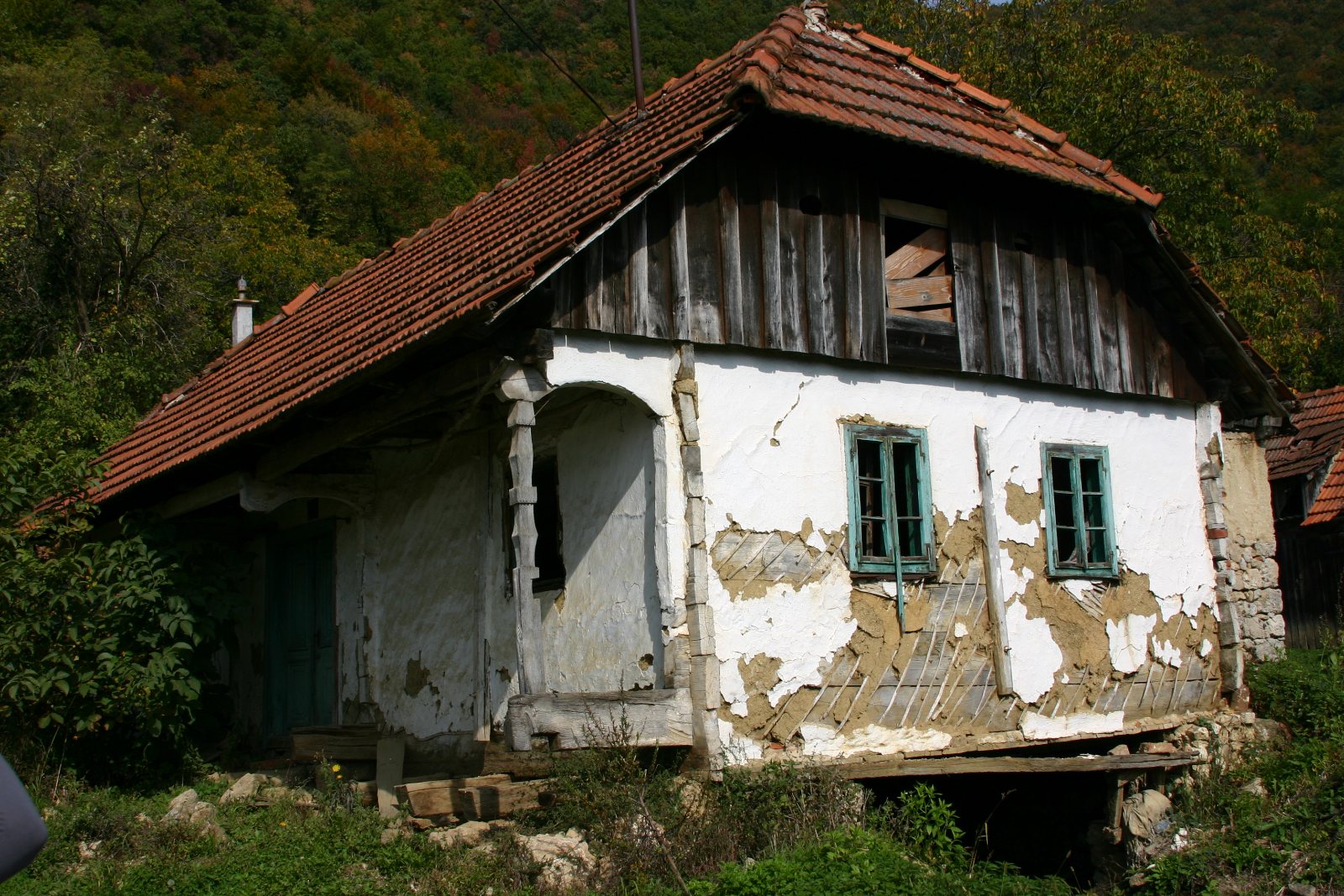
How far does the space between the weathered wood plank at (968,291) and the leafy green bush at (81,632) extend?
23.5 ft

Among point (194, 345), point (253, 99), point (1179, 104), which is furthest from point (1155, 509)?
point (253, 99)

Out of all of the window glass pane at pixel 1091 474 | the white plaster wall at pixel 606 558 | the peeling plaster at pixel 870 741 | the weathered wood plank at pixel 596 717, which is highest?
the window glass pane at pixel 1091 474

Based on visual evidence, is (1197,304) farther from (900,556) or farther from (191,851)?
(191,851)

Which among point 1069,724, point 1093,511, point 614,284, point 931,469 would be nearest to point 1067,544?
point 1093,511

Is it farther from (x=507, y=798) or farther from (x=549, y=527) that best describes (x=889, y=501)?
(x=507, y=798)

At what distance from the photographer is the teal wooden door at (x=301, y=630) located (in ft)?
40.4

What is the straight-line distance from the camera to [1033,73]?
23984mm

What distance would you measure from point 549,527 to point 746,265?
266 cm

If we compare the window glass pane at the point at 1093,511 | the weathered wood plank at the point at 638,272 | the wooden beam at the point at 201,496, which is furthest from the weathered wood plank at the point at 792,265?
the wooden beam at the point at 201,496

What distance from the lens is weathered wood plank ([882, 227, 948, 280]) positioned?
36.1 feet

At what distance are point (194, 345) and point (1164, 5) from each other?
50956mm

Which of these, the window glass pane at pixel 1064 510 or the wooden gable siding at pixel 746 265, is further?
the window glass pane at pixel 1064 510

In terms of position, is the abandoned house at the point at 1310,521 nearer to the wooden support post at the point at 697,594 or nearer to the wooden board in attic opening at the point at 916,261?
the wooden board in attic opening at the point at 916,261

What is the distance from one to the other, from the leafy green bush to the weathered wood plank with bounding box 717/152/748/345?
537cm
